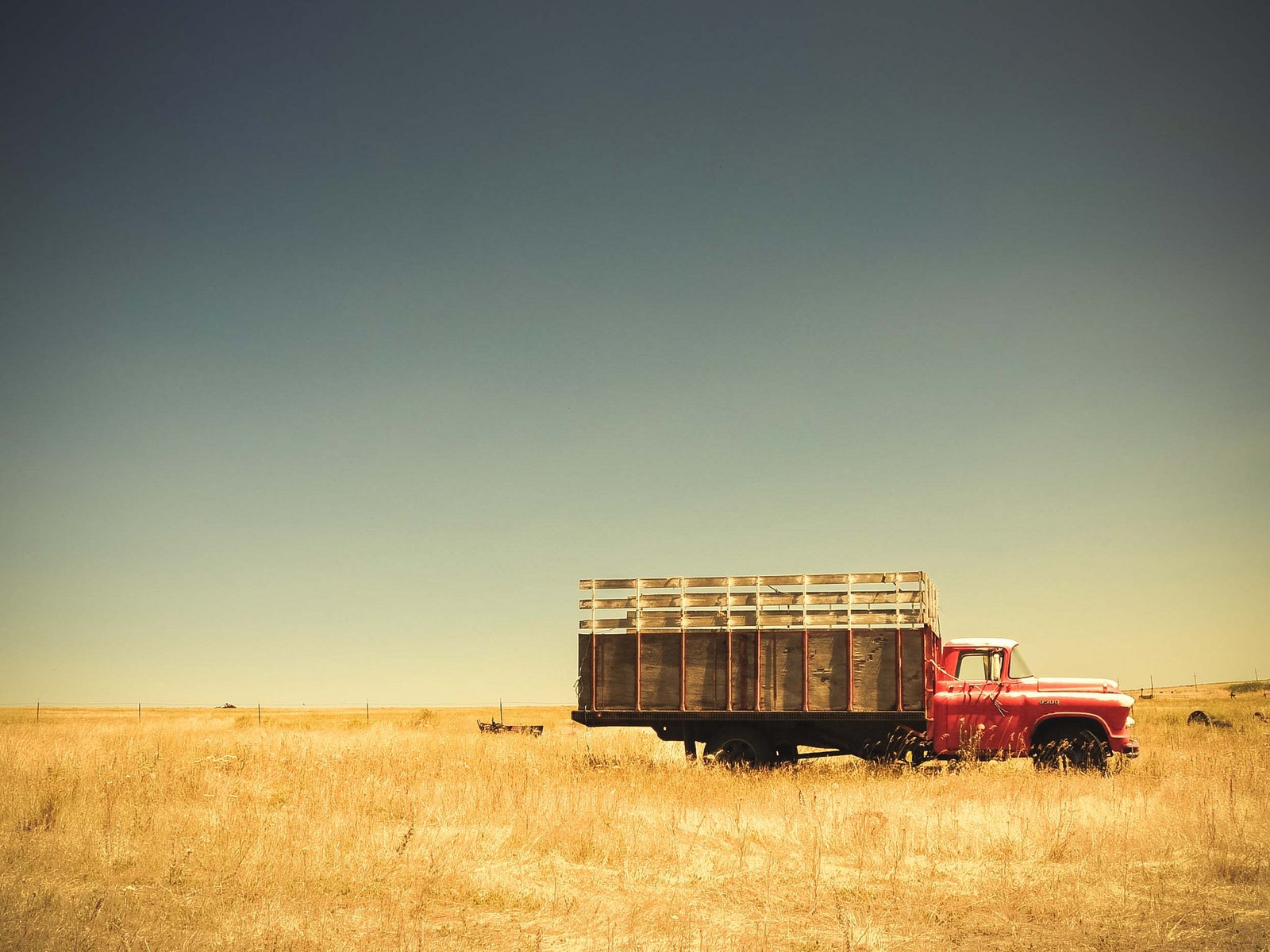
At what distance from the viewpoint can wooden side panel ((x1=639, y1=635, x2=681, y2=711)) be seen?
17000mm

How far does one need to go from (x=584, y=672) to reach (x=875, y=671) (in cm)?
515

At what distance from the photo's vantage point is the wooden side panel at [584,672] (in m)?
17.4

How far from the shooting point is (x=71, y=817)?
11094mm

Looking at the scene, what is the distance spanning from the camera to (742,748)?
16.7 metres

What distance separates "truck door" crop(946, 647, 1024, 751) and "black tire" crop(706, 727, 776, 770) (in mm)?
3065

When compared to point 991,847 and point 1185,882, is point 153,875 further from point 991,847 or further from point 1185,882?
point 1185,882

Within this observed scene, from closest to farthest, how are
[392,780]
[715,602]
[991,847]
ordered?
[991,847], [392,780], [715,602]

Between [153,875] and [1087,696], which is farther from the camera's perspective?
[1087,696]

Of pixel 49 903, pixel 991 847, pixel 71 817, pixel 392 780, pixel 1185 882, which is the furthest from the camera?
pixel 392 780

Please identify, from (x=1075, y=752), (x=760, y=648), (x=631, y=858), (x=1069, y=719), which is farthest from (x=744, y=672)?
(x=631, y=858)

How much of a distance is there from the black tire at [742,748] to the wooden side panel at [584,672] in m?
2.40

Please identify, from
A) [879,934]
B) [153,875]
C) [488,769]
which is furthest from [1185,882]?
[488,769]

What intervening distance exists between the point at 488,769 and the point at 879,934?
9.78 meters

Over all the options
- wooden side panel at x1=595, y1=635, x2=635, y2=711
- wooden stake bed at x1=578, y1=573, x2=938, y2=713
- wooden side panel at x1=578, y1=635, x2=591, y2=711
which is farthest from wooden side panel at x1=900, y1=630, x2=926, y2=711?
wooden side panel at x1=578, y1=635, x2=591, y2=711
